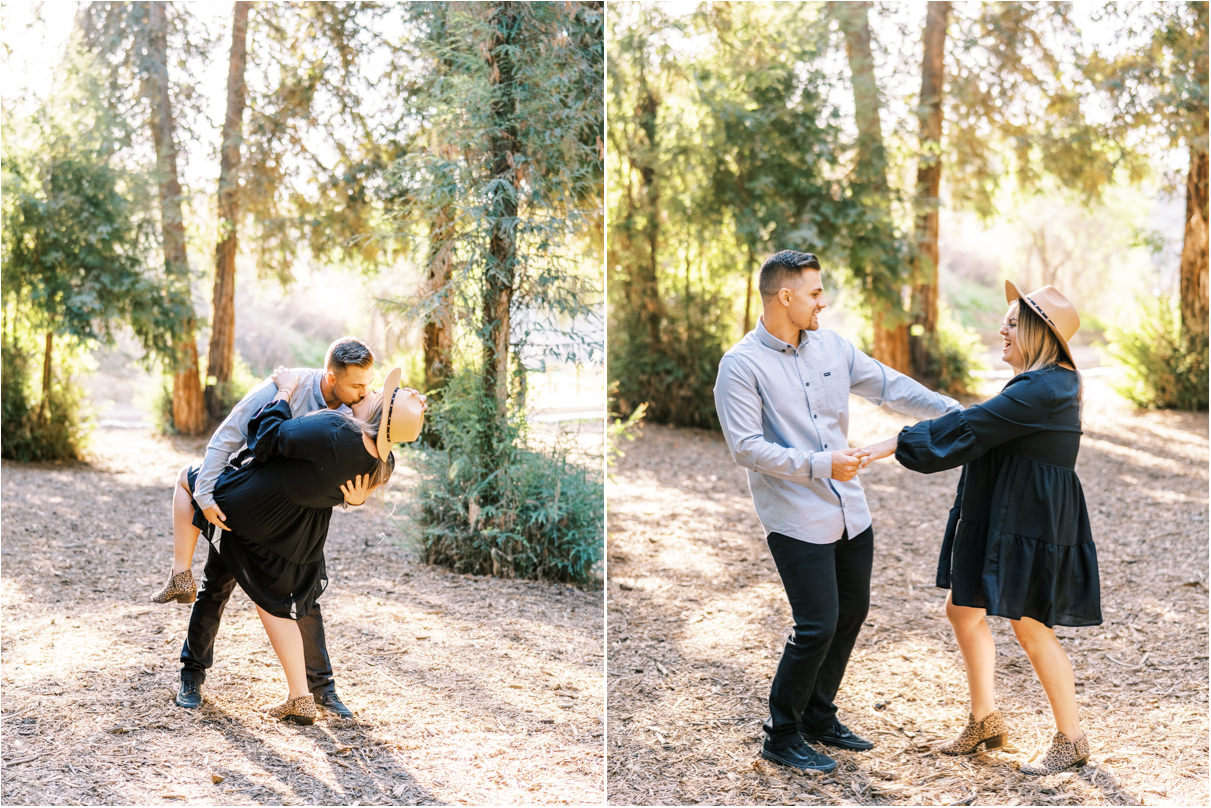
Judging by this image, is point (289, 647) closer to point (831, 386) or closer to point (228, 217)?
point (831, 386)

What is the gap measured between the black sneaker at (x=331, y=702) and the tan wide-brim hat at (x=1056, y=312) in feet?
7.84

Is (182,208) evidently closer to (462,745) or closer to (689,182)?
(689,182)

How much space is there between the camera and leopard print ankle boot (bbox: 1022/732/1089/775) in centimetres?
294

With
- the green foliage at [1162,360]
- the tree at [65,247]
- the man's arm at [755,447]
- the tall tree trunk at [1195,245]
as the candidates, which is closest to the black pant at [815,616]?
the man's arm at [755,447]

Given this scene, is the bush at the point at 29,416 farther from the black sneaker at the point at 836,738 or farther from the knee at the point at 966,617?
the knee at the point at 966,617

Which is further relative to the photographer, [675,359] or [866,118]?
[675,359]

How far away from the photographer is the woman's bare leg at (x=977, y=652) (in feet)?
9.87

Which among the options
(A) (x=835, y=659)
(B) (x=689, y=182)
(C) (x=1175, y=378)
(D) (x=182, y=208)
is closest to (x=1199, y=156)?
(C) (x=1175, y=378)

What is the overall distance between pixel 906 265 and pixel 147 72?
291 inches

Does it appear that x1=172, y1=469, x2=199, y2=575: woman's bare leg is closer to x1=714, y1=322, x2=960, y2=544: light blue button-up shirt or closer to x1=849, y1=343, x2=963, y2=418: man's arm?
x1=714, y1=322, x2=960, y2=544: light blue button-up shirt

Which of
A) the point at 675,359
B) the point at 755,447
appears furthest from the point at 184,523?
the point at 675,359

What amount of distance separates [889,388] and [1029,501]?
533 millimetres

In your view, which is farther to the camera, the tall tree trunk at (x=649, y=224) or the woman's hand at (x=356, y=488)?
the tall tree trunk at (x=649, y=224)

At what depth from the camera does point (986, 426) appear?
2.79 metres
